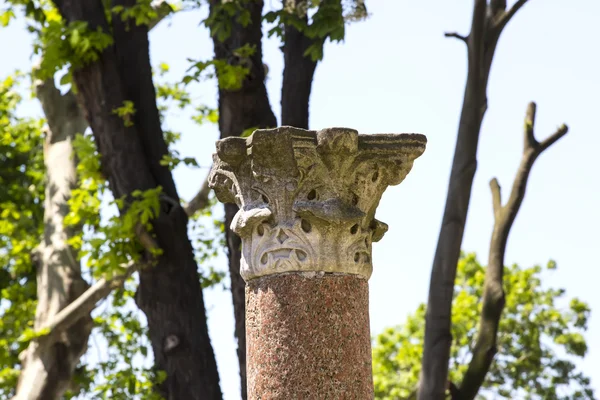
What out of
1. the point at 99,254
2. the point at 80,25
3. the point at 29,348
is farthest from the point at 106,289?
the point at 80,25

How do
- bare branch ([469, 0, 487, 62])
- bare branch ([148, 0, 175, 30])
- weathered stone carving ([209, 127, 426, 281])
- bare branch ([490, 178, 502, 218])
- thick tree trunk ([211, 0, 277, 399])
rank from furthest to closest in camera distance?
bare branch ([148, 0, 175, 30])
bare branch ([490, 178, 502, 218])
bare branch ([469, 0, 487, 62])
thick tree trunk ([211, 0, 277, 399])
weathered stone carving ([209, 127, 426, 281])

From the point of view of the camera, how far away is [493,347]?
33.3 ft

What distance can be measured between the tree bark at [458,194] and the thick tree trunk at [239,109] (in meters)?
1.66

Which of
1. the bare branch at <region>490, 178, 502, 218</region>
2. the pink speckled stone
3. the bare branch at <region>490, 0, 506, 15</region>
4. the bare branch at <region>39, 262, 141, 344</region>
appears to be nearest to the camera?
the pink speckled stone

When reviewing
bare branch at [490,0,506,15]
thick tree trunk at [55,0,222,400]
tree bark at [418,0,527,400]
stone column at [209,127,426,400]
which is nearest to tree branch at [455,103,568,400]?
tree bark at [418,0,527,400]

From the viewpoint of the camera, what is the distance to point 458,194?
32.9ft

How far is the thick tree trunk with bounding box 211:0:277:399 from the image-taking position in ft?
33.1

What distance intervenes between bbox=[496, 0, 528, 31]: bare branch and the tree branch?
0.92 m

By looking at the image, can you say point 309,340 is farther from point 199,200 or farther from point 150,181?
point 199,200

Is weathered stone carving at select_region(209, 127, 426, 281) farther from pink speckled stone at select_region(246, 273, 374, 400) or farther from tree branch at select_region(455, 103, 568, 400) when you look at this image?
tree branch at select_region(455, 103, 568, 400)

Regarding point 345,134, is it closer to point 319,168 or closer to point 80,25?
point 319,168

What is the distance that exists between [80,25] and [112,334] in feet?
25.4

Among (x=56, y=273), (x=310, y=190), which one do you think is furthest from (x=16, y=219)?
(x=310, y=190)

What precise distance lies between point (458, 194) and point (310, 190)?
15.3ft
